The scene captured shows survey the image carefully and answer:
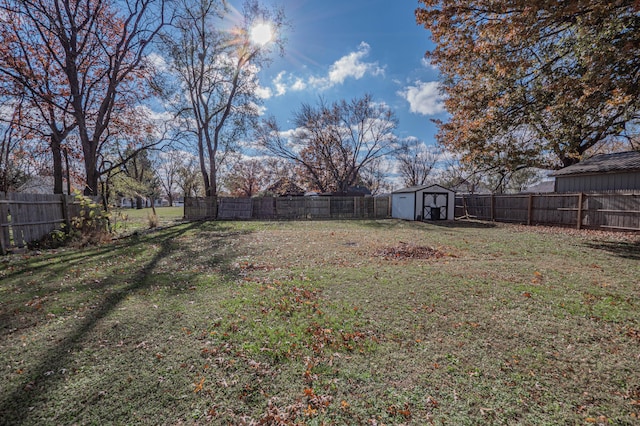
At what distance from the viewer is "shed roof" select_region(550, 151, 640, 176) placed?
11.6 metres

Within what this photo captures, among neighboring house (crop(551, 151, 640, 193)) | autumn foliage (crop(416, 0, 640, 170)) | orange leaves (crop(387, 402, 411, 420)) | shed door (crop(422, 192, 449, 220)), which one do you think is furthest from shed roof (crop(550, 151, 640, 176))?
orange leaves (crop(387, 402, 411, 420))

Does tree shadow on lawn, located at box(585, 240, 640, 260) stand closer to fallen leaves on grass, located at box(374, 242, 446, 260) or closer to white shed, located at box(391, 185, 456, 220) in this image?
fallen leaves on grass, located at box(374, 242, 446, 260)

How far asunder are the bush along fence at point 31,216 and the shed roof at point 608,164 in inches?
869

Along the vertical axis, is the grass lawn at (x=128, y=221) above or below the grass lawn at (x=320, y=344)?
above

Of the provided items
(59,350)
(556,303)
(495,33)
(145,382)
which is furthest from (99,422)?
(495,33)

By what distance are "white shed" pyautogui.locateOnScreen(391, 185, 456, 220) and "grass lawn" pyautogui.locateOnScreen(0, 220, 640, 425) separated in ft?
38.2

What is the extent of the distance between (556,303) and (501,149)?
36.5ft

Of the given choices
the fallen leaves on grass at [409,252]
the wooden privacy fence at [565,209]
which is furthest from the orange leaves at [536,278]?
the wooden privacy fence at [565,209]

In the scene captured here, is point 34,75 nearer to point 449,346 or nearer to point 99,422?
point 99,422

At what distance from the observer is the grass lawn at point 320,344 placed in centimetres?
203

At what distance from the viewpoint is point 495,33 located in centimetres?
646

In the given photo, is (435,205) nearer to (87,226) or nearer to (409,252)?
(409,252)

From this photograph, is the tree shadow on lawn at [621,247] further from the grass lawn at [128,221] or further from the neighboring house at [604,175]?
the grass lawn at [128,221]

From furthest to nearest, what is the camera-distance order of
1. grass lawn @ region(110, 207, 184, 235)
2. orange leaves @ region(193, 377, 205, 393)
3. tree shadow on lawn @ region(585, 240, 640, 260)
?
grass lawn @ region(110, 207, 184, 235), tree shadow on lawn @ region(585, 240, 640, 260), orange leaves @ region(193, 377, 205, 393)
